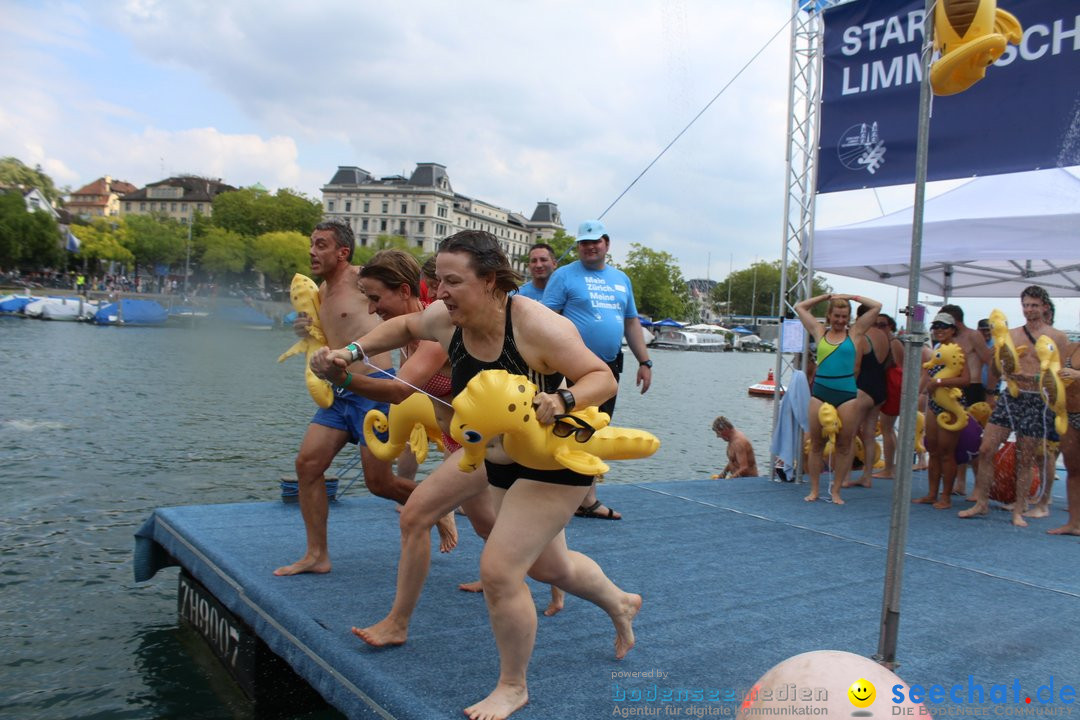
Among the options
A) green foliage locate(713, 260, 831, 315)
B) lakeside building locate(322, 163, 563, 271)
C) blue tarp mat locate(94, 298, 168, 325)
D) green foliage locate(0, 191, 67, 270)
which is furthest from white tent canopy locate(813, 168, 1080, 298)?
green foliage locate(713, 260, 831, 315)

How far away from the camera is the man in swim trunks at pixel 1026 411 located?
22.1 ft

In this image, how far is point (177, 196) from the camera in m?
124

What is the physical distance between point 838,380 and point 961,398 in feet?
3.83

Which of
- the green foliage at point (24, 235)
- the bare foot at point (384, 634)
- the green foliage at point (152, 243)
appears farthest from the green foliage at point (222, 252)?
the bare foot at point (384, 634)

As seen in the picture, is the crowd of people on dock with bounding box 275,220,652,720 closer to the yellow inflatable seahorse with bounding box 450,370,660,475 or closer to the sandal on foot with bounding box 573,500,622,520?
the yellow inflatable seahorse with bounding box 450,370,660,475

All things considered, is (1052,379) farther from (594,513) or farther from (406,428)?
(406,428)

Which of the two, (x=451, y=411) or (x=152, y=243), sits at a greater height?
(x=152, y=243)

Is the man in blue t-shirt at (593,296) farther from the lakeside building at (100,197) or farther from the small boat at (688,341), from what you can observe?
the lakeside building at (100,197)

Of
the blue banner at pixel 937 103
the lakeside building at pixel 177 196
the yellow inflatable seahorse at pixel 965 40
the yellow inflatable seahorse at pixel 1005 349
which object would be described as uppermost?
the lakeside building at pixel 177 196

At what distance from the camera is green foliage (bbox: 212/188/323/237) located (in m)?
97.9

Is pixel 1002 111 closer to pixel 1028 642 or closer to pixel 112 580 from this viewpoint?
pixel 1028 642

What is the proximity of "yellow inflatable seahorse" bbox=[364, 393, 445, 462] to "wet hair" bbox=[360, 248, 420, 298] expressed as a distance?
27.2 inches

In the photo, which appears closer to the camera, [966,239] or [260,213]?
[966,239]

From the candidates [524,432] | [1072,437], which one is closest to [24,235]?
[1072,437]
